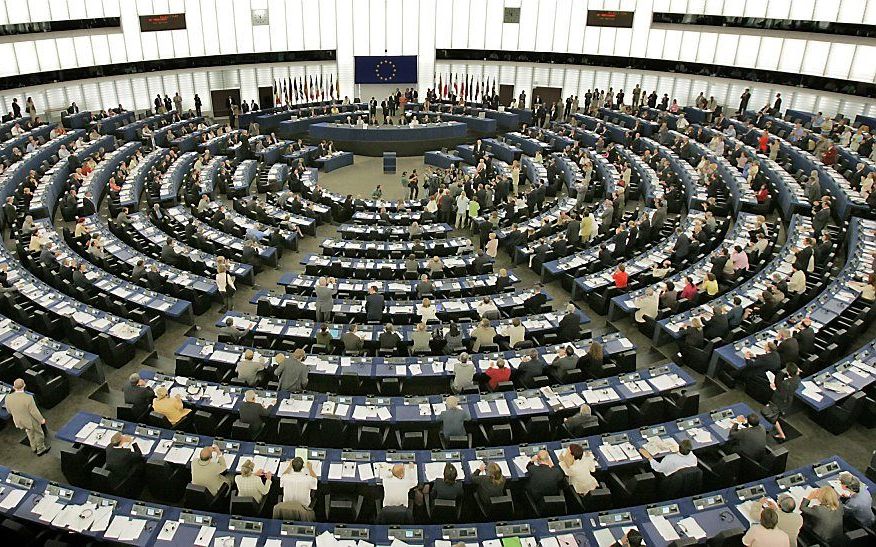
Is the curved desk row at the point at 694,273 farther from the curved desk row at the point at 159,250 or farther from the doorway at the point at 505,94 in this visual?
the doorway at the point at 505,94

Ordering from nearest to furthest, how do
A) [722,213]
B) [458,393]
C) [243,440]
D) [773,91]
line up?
[243,440]
[458,393]
[722,213]
[773,91]

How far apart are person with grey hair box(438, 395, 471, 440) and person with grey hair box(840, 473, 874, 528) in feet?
19.5

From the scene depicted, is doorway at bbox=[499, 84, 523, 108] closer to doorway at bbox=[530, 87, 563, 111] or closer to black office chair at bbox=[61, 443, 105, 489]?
doorway at bbox=[530, 87, 563, 111]

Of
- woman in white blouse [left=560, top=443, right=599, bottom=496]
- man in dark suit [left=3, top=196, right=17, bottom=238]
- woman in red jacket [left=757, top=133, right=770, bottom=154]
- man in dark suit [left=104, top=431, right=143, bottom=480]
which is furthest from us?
woman in red jacket [left=757, top=133, right=770, bottom=154]

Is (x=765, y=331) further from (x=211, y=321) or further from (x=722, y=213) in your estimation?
(x=211, y=321)

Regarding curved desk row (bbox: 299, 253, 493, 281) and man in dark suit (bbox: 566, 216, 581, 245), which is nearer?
curved desk row (bbox: 299, 253, 493, 281)

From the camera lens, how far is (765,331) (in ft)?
46.3

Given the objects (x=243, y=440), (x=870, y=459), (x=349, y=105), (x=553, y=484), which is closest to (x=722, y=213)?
(x=870, y=459)

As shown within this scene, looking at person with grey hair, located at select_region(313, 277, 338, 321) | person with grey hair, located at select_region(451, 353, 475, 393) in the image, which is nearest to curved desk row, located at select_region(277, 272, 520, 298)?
person with grey hair, located at select_region(313, 277, 338, 321)

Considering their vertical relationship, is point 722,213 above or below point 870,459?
above

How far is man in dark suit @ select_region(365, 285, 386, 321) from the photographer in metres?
15.2

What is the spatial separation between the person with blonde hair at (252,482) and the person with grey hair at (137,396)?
10.7ft

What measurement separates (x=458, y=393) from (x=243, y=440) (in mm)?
4300

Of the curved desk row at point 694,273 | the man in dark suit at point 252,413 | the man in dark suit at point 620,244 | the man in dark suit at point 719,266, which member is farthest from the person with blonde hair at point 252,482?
the man in dark suit at point 719,266
